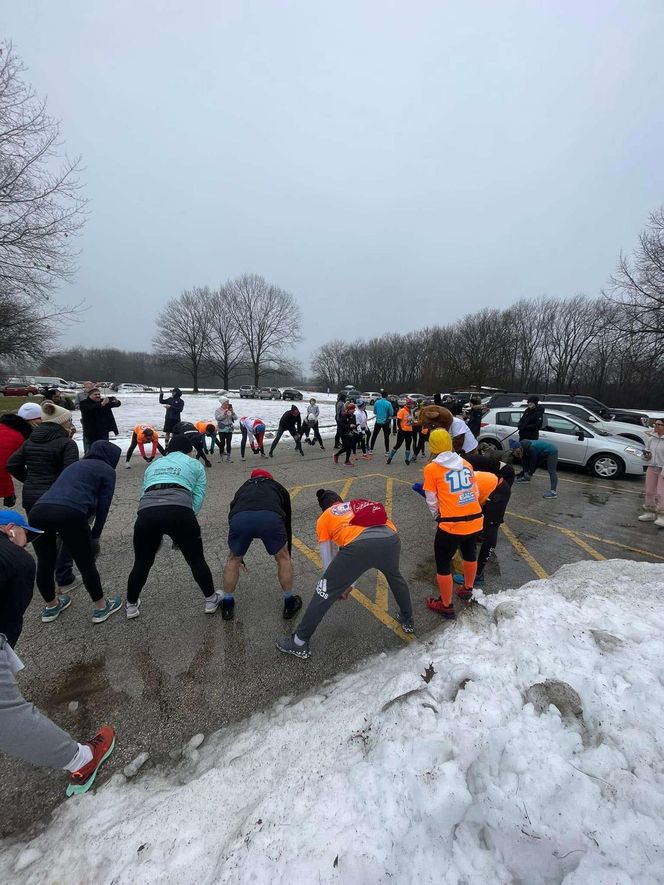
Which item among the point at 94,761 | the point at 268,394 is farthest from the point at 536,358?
the point at 94,761

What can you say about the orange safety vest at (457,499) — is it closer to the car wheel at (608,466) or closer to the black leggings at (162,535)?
the black leggings at (162,535)

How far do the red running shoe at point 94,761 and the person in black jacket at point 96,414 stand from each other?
19.9 ft

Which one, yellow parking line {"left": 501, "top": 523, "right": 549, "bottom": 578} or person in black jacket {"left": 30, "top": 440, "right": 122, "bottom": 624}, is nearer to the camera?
person in black jacket {"left": 30, "top": 440, "right": 122, "bottom": 624}

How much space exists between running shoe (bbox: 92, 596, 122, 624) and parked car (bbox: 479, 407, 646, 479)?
7568mm

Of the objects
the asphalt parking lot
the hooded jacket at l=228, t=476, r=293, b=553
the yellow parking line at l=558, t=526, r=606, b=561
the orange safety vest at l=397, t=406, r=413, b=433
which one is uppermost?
the orange safety vest at l=397, t=406, r=413, b=433

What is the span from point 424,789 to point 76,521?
9.93 ft

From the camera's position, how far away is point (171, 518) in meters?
2.65

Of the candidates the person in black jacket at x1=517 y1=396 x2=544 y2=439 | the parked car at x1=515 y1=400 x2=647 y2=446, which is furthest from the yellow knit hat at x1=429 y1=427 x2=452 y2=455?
the parked car at x1=515 y1=400 x2=647 y2=446

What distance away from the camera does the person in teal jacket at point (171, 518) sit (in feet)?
8.73

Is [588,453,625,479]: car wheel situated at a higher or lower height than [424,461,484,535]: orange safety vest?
lower

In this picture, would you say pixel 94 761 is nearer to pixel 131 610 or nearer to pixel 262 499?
pixel 131 610

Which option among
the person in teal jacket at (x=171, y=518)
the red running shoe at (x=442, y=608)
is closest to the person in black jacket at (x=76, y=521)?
the person in teal jacket at (x=171, y=518)

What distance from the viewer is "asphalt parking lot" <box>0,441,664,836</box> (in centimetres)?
215

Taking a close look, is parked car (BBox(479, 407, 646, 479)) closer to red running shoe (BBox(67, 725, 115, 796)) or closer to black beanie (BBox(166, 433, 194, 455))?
black beanie (BBox(166, 433, 194, 455))
